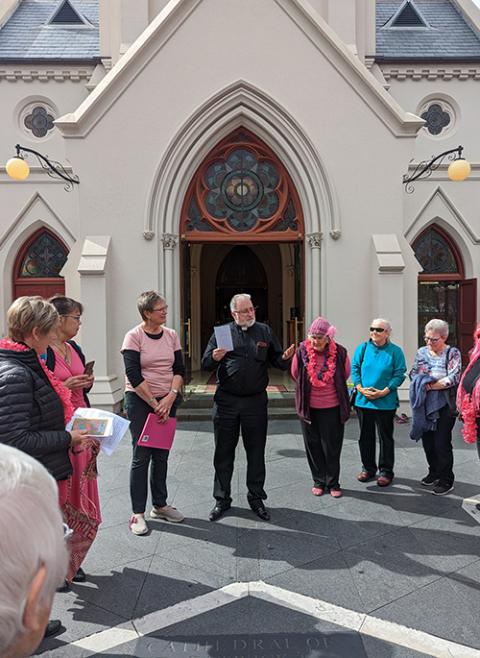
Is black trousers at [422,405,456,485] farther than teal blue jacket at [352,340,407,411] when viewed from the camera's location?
No

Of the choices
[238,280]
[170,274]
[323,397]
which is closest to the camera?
[323,397]

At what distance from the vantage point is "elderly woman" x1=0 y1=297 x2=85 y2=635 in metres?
2.43

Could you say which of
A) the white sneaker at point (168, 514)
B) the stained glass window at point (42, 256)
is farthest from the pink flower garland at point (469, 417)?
the stained glass window at point (42, 256)

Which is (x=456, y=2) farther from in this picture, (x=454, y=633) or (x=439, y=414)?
(x=454, y=633)

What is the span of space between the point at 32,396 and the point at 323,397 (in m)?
2.89

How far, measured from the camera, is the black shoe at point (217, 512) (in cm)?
408

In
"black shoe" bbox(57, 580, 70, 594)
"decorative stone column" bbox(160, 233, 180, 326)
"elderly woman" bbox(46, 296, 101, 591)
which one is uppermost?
"decorative stone column" bbox(160, 233, 180, 326)

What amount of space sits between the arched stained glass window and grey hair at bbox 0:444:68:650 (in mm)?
7855

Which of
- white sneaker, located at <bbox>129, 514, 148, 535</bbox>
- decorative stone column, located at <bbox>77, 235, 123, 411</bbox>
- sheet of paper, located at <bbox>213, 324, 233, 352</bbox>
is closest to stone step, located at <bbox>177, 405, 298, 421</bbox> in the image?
decorative stone column, located at <bbox>77, 235, 123, 411</bbox>

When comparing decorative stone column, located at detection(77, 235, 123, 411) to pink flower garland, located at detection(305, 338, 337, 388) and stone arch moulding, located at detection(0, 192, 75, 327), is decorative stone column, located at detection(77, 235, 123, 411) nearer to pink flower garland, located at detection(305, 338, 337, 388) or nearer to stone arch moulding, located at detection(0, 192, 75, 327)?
stone arch moulding, located at detection(0, 192, 75, 327)

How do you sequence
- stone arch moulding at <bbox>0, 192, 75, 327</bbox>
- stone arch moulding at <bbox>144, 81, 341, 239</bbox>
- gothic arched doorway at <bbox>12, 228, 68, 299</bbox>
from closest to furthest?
stone arch moulding at <bbox>144, 81, 341, 239</bbox> → stone arch moulding at <bbox>0, 192, 75, 327</bbox> → gothic arched doorway at <bbox>12, 228, 68, 299</bbox>

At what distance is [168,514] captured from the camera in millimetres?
4062

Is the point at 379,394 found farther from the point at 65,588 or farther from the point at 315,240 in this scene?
the point at 315,240

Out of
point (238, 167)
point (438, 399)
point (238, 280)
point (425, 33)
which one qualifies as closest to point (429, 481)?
point (438, 399)
